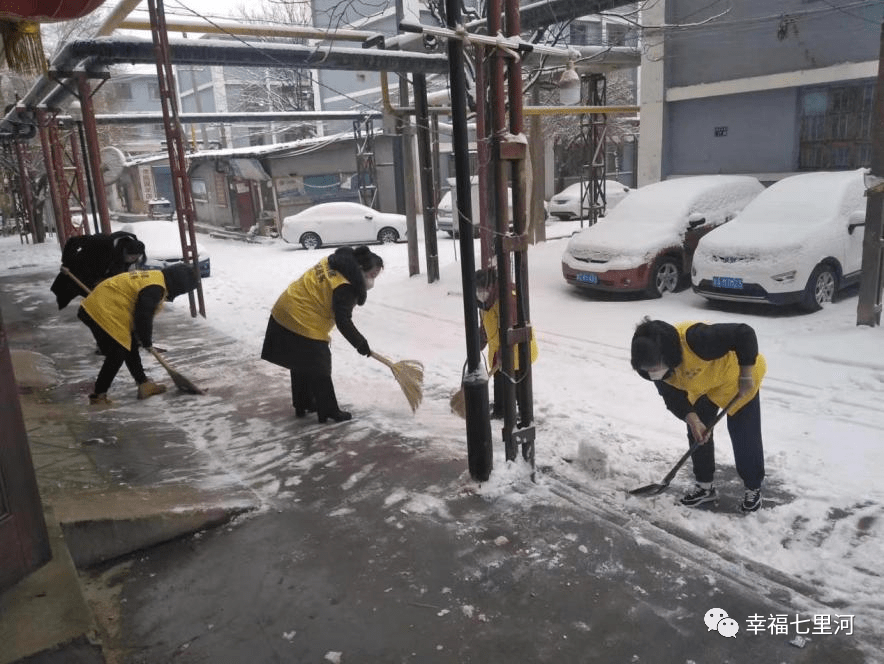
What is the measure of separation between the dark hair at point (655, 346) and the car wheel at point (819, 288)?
538 centimetres

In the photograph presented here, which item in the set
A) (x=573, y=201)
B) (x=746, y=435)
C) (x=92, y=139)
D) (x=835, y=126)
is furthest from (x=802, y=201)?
(x=573, y=201)

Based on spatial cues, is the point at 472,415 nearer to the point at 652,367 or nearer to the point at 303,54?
the point at 652,367

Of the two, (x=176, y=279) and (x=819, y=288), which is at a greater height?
(x=176, y=279)

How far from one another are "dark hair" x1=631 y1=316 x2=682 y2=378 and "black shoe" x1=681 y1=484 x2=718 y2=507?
0.89 meters

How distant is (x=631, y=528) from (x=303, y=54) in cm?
797

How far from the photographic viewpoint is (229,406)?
6191 mm

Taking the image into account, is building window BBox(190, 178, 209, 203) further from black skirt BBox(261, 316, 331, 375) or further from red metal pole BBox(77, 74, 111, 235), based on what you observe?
black skirt BBox(261, 316, 331, 375)

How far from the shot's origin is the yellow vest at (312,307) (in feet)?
17.2

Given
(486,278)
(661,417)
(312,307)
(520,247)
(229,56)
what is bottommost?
(661,417)

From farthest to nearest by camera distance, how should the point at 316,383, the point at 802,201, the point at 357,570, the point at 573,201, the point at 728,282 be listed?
the point at 573,201 → the point at 802,201 → the point at 728,282 → the point at 316,383 → the point at 357,570

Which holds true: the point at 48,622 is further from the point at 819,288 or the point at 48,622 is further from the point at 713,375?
the point at 819,288

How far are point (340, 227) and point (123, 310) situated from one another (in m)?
13.1

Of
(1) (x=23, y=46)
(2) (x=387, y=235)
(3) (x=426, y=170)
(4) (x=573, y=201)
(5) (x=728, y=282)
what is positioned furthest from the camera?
(4) (x=573, y=201)

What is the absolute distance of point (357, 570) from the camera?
3436mm
